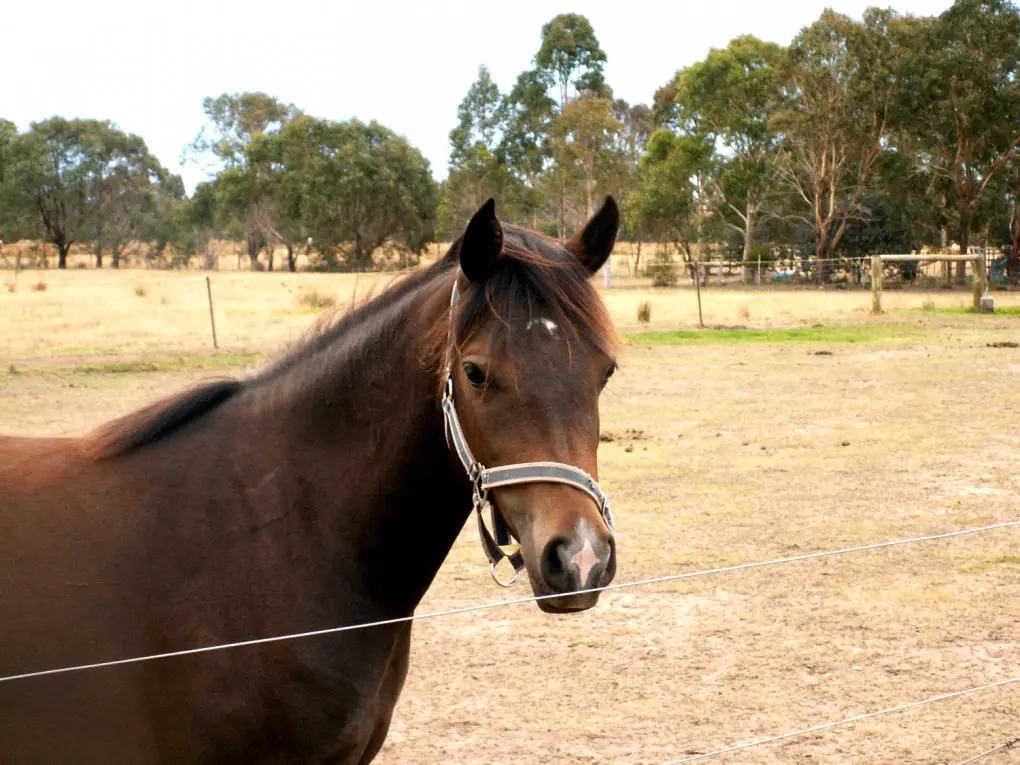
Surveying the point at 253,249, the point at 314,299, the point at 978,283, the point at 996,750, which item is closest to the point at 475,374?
the point at 996,750

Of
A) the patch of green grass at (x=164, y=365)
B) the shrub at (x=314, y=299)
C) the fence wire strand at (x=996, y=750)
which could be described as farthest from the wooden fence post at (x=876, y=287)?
the fence wire strand at (x=996, y=750)

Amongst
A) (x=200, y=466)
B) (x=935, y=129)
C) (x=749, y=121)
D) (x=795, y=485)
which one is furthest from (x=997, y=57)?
(x=200, y=466)

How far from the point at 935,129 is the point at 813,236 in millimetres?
10137

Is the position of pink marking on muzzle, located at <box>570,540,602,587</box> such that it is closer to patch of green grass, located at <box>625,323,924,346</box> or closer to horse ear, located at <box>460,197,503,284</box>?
horse ear, located at <box>460,197,503,284</box>

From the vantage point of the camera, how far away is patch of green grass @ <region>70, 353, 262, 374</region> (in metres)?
17.7

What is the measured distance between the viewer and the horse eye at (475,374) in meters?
2.37

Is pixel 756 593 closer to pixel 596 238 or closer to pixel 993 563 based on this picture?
pixel 993 563

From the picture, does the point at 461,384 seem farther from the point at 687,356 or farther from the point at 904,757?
the point at 687,356

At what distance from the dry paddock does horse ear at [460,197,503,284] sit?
4.77 feet

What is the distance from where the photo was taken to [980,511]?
820cm

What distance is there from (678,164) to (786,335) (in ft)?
98.6

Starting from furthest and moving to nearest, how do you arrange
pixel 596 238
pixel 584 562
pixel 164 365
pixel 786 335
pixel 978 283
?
pixel 978 283
pixel 786 335
pixel 164 365
pixel 596 238
pixel 584 562

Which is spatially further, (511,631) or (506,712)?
(511,631)

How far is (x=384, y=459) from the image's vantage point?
2613 mm
